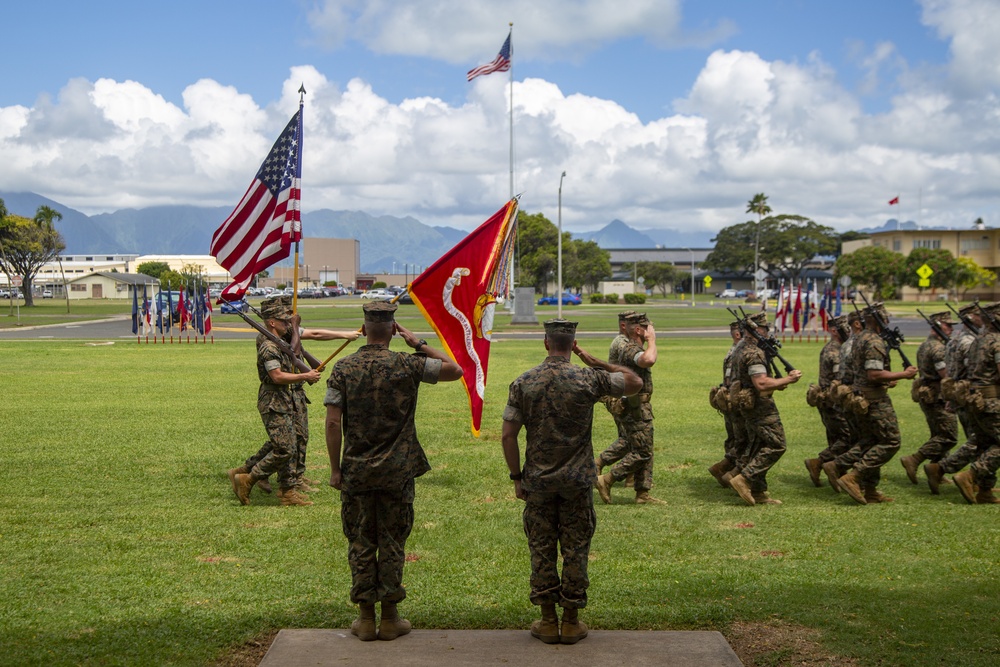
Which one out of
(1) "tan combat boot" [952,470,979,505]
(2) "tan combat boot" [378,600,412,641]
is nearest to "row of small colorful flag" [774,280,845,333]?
(1) "tan combat boot" [952,470,979,505]

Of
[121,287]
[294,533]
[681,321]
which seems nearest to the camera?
[294,533]

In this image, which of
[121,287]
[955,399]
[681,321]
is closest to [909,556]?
[955,399]

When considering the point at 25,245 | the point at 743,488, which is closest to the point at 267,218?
the point at 743,488

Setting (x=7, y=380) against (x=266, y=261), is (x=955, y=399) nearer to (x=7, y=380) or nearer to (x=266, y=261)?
(x=266, y=261)

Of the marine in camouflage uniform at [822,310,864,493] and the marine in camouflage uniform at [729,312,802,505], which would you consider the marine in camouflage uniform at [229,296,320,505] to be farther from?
the marine in camouflage uniform at [822,310,864,493]

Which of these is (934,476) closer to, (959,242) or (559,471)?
(559,471)

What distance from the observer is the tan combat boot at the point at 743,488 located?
35.1 ft

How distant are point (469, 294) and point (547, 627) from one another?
5.47m

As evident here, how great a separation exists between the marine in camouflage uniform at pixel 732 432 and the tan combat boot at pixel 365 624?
5.93 meters

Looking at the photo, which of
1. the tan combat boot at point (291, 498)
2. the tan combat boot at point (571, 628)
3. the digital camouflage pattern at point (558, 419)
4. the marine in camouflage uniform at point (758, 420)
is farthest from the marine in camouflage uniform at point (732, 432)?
the tan combat boot at point (571, 628)

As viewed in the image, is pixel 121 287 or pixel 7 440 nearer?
pixel 7 440

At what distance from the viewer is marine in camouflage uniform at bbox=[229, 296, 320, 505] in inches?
413

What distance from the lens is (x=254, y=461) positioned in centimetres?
1086

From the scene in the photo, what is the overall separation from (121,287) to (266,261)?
5355 inches
